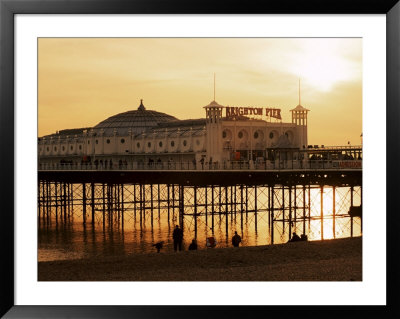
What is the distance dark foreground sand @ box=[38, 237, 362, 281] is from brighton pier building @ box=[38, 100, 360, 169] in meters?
20.2

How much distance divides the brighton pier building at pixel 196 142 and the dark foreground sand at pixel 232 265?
20.2 meters

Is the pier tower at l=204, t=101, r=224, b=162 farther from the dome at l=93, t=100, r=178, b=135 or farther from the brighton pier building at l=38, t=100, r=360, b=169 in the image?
the dome at l=93, t=100, r=178, b=135

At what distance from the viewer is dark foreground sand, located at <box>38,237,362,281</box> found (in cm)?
1314

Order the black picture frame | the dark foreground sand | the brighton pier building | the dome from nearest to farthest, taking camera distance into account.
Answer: the black picture frame
the dark foreground sand
the brighton pier building
the dome

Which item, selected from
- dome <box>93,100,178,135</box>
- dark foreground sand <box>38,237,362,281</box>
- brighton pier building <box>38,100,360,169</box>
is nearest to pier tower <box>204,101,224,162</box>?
brighton pier building <box>38,100,360,169</box>

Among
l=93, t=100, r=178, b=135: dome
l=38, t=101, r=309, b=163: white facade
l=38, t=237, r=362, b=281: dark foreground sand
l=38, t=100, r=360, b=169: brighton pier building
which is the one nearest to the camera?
l=38, t=237, r=362, b=281: dark foreground sand

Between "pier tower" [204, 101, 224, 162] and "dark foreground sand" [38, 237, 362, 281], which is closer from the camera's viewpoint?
"dark foreground sand" [38, 237, 362, 281]


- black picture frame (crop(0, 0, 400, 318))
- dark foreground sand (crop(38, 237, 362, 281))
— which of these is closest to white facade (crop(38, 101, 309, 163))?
dark foreground sand (crop(38, 237, 362, 281))

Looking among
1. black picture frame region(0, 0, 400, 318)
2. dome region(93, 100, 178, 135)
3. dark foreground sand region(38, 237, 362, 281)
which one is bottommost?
dark foreground sand region(38, 237, 362, 281)

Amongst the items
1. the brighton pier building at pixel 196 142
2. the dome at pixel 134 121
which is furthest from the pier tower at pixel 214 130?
the dome at pixel 134 121

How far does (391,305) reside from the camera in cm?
951

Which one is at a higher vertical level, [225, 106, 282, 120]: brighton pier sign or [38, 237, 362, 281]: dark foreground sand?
[225, 106, 282, 120]: brighton pier sign

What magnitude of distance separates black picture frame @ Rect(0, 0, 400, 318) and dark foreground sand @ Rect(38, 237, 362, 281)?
9.79 feet

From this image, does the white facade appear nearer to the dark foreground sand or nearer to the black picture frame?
the dark foreground sand
